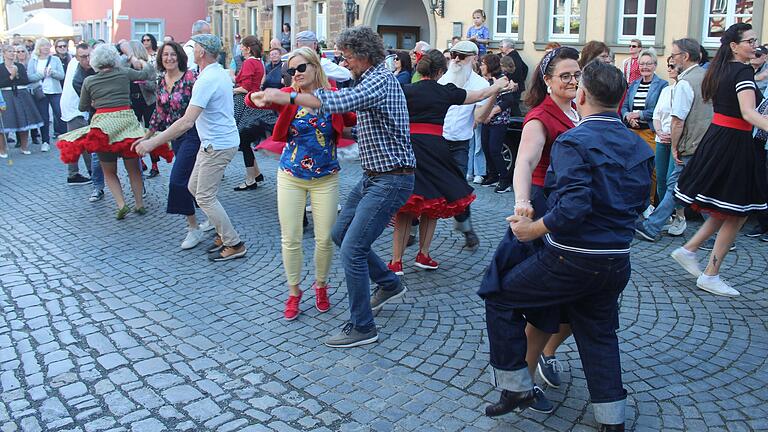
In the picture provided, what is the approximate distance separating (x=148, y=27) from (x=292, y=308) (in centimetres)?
3222

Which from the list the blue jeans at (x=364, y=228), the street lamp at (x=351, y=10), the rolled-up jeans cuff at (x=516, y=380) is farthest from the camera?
the street lamp at (x=351, y=10)

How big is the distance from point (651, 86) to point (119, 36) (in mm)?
30321

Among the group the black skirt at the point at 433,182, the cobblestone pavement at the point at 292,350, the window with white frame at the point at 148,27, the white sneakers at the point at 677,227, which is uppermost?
the window with white frame at the point at 148,27

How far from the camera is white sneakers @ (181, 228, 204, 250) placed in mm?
7102

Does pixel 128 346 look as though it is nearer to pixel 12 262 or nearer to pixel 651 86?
pixel 12 262

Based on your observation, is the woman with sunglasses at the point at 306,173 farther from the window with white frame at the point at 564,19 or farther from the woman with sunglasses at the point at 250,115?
the window with white frame at the point at 564,19

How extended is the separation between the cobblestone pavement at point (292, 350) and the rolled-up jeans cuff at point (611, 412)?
0.77 ft

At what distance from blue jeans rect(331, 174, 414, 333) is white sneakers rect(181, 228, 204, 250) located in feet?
9.02

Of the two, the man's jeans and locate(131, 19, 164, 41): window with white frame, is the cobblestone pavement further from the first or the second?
locate(131, 19, 164, 41): window with white frame

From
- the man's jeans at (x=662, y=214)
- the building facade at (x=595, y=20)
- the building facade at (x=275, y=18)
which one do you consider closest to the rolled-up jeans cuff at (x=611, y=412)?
the man's jeans at (x=662, y=214)

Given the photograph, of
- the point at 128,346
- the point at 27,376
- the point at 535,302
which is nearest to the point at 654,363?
the point at 535,302

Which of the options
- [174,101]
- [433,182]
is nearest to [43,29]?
[174,101]

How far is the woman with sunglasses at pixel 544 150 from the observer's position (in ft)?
11.8

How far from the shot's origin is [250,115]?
870 centimetres
